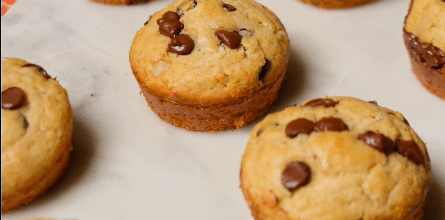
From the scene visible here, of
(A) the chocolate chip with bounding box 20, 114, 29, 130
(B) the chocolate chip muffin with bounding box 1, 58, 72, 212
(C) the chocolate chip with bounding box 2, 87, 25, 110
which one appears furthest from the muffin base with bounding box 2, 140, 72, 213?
(C) the chocolate chip with bounding box 2, 87, 25, 110

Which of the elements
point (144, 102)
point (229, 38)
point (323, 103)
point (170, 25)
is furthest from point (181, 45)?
point (323, 103)

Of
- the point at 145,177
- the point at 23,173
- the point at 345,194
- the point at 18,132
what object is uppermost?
the point at 345,194

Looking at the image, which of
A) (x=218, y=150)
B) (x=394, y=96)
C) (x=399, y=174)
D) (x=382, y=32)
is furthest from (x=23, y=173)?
(x=382, y=32)

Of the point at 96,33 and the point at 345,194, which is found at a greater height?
the point at 345,194

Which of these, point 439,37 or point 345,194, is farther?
point 439,37

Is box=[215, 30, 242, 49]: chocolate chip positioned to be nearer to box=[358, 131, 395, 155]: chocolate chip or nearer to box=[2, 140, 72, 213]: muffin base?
box=[358, 131, 395, 155]: chocolate chip

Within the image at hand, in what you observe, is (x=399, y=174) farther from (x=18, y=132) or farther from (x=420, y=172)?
(x=18, y=132)

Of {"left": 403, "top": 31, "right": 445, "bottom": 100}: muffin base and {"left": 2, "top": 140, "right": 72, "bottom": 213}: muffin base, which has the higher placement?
{"left": 403, "top": 31, "right": 445, "bottom": 100}: muffin base

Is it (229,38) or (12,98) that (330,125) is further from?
(12,98)
